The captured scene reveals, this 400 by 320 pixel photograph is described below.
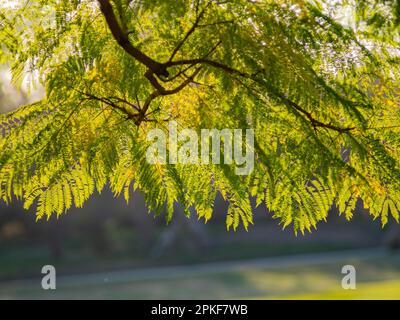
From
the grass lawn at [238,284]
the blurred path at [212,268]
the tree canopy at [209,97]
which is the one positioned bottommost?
the tree canopy at [209,97]

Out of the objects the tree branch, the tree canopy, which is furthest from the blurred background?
the tree branch

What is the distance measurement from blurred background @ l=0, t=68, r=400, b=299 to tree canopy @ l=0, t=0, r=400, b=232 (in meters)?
19.8

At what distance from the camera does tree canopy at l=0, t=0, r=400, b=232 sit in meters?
3.12

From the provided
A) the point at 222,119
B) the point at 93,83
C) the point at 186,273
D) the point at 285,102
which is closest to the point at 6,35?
the point at 93,83

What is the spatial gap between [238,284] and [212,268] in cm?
599

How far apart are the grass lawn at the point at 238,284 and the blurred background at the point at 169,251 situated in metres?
0.06

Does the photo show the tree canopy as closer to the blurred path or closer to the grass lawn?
the grass lawn

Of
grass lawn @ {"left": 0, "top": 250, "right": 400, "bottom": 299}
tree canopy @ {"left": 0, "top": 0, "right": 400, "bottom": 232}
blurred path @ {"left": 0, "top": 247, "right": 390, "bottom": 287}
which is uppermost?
blurred path @ {"left": 0, "top": 247, "right": 390, "bottom": 287}

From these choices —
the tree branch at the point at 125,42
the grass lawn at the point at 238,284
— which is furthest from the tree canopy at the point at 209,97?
the grass lawn at the point at 238,284

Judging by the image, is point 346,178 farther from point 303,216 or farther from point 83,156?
point 83,156

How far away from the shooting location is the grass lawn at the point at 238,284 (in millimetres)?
20781

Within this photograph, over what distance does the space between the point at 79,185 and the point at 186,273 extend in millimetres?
24305

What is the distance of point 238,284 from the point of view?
23.8m

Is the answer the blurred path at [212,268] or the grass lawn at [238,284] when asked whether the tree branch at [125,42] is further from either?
the blurred path at [212,268]
